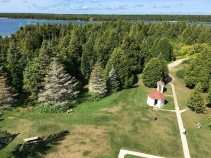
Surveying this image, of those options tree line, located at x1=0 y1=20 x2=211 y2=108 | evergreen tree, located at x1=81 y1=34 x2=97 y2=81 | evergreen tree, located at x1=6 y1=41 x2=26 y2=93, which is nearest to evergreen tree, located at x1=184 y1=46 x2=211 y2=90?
tree line, located at x1=0 y1=20 x2=211 y2=108

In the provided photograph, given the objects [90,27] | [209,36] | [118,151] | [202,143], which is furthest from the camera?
[90,27]

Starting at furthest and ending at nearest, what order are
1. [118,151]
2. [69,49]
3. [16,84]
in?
[69,49]
[16,84]
[118,151]

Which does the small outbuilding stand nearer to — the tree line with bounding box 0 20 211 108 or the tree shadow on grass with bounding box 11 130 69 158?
the tree line with bounding box 0 20 211 108

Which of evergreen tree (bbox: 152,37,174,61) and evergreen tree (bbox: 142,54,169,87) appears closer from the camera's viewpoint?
evergreen tree (bbox: 142,54,169,87)

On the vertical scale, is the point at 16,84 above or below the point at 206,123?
above

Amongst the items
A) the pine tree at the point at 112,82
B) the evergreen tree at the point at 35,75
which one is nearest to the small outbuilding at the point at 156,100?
the pine tree at the point at 112,82

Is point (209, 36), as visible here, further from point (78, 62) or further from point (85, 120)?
point (85, 120)

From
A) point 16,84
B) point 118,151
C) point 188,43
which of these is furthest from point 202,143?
point 188,43
